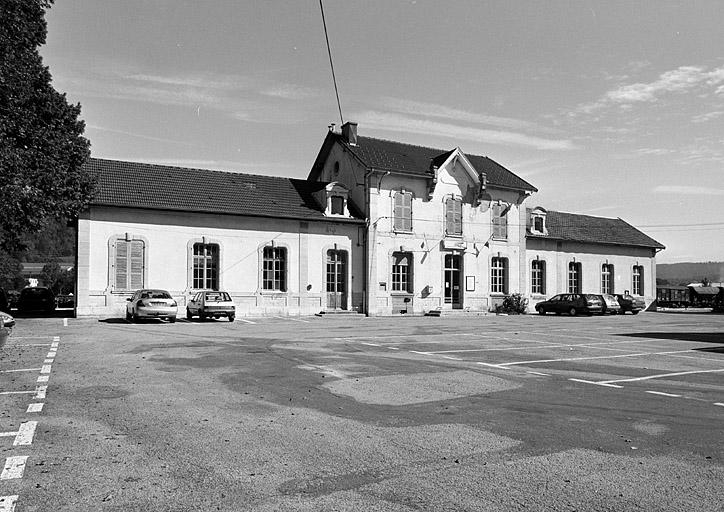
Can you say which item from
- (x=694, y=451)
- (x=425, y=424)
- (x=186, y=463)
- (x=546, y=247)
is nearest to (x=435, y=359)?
(x=425, y=424)

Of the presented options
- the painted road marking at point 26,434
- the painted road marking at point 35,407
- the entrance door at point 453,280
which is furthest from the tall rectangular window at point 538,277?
the painted road marking at point 26,434

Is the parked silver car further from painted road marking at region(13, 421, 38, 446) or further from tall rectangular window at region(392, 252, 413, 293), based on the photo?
painted road marking at region(13, 421, 38, 446)

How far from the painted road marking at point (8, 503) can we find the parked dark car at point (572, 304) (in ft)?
122

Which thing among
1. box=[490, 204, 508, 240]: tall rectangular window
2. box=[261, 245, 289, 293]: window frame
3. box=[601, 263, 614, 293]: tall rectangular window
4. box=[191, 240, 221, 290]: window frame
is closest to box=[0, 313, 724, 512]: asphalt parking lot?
box=[191, 240, 221, 290]: window frame

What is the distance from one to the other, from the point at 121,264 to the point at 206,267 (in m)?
4.01

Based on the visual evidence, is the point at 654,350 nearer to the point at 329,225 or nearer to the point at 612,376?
the point at 612,376

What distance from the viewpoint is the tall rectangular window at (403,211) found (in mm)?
36250

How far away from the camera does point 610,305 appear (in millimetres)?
40469

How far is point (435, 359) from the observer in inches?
539

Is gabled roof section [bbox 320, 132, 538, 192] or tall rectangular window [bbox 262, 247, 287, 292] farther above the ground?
gabled roof section [bbox 320, 132, 538, 192]

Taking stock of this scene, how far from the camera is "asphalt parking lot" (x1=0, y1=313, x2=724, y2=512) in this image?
191 inches

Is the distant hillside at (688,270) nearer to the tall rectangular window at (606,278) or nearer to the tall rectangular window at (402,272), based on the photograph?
the tall rectangular window at (606,278)

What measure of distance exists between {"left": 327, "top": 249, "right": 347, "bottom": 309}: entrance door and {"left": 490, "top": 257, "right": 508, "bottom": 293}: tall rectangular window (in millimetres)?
10630

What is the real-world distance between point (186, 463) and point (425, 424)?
113 inches
